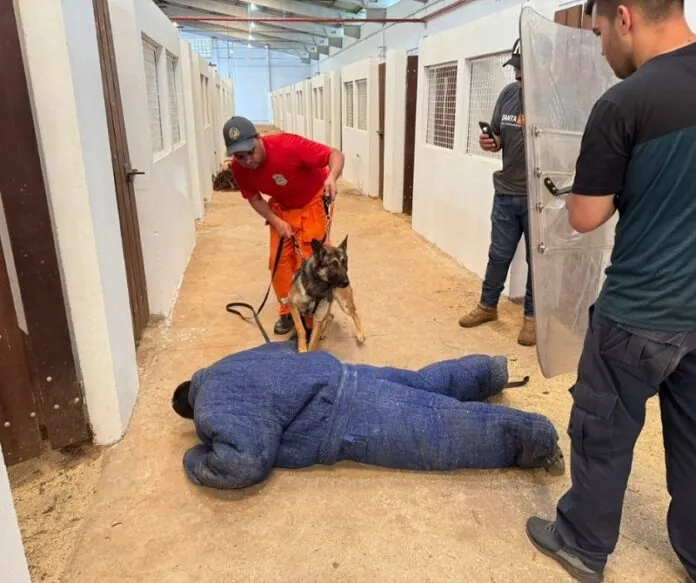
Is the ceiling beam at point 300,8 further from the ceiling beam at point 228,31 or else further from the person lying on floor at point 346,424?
the person lying on floor at point 346,424

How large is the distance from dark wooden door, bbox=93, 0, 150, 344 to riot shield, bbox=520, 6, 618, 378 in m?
2.23

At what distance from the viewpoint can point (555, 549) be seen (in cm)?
172

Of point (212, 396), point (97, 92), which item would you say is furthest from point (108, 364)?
point (97, 92)

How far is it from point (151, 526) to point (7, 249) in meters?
1.14

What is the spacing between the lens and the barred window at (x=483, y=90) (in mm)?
4316

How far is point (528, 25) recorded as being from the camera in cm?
192

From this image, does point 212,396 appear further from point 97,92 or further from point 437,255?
point 437,255

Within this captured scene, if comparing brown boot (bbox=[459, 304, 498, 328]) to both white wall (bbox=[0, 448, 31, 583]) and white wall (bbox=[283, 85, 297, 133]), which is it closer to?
white wall (bbox=[0, 448, 31, 583])

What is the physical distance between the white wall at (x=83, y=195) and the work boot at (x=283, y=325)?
1.22 metres

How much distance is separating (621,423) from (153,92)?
4229 millimetres

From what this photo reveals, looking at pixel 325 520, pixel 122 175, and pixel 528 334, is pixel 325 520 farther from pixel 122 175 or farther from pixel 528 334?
pixel 122 175

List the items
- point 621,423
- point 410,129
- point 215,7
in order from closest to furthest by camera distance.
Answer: point 621,423
point 410,129
point 215,7

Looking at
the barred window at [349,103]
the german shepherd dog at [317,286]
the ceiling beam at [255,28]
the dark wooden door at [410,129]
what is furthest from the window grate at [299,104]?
the german shepherd dog at [317,286]

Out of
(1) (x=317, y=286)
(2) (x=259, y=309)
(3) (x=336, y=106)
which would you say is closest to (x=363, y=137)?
(3) (x=336, y=106)
